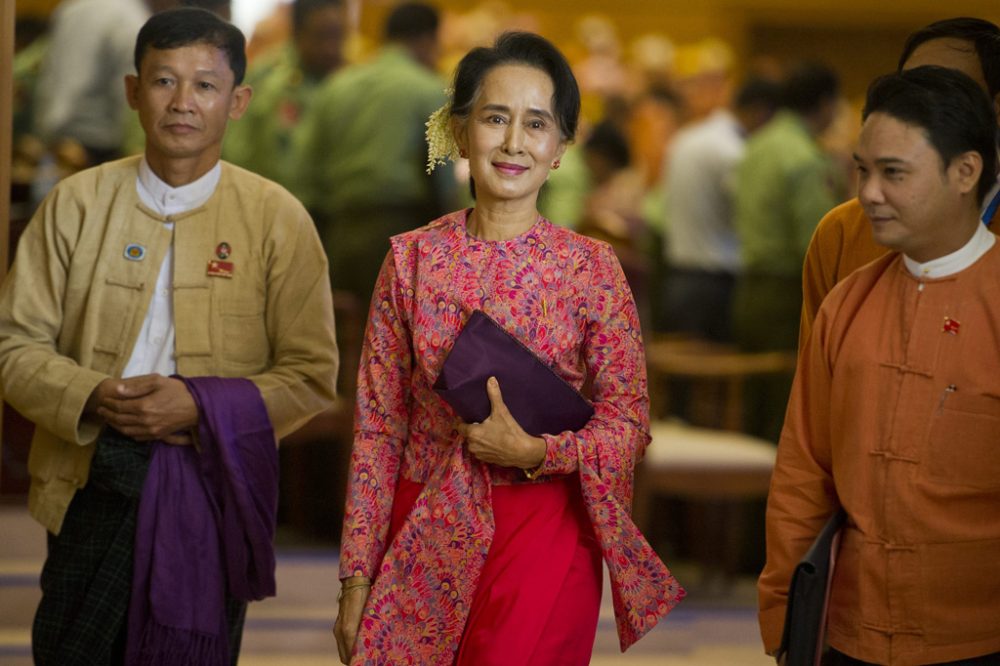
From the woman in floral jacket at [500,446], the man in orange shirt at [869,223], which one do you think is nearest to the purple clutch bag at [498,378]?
the woman in floral jacket at [500,446]

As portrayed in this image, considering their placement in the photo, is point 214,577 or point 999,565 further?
point 214,577

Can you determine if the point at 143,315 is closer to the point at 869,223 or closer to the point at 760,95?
the point at 869,223

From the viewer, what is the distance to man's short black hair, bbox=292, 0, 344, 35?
6.11 meters

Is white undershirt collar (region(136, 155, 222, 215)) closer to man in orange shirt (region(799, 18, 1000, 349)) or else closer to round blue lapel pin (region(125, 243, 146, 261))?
round blue lapel pin (region(125, 243, 146, 261))

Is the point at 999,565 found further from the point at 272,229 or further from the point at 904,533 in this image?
the point at 272,229

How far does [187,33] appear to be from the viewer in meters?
2.71

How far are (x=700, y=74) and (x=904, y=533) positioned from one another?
24.9 feet

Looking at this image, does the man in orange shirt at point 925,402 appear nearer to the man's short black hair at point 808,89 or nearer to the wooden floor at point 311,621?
the wooden floor at point 311,621

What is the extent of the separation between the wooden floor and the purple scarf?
127 cm

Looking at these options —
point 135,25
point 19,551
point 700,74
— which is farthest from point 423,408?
point 700,74

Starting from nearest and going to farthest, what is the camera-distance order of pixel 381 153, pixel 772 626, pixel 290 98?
pixel 772 626, pixel 381 153, pixel 290 98

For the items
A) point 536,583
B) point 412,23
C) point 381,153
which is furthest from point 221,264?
point 412,23

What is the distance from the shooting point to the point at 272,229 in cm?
281

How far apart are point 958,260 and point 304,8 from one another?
4.36m
